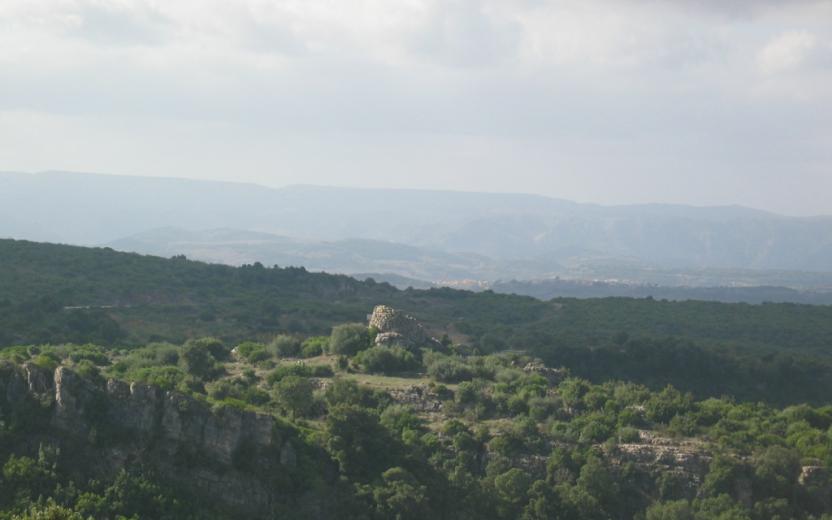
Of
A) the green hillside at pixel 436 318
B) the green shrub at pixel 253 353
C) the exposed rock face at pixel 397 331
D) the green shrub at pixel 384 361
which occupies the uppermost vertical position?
the exposed rock face at pixel 397 331

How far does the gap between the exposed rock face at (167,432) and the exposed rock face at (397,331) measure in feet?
49.3

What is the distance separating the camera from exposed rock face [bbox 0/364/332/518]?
25031 millimetres

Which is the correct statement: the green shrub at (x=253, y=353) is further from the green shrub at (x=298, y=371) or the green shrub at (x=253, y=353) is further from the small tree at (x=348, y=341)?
the small tree at (x=348, y=341)

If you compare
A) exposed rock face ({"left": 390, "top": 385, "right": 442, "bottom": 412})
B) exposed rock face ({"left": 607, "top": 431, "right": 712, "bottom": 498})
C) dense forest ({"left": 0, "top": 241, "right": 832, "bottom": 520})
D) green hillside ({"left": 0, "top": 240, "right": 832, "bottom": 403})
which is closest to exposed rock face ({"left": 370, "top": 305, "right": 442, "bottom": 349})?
dense forest ({"left": 0, "top": 241, "right": 832, "bottom": 520})

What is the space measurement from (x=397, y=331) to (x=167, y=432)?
17748 millimetres

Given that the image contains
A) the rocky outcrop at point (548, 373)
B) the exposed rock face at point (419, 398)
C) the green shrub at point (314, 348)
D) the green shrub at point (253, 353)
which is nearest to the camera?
the exposed rock face at point (419, 398)

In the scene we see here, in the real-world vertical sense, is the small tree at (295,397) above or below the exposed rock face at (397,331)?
below

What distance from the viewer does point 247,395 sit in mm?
31891

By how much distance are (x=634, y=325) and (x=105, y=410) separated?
2348 inches

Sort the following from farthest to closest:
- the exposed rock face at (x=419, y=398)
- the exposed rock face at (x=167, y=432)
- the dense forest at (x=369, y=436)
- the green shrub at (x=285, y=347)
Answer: the green shrub at (x=285, y=347) < the exposed rock face at (x=419, y=398) < the exposed rock face at (x=167, y=432) < the dense forest at (x=369, y=436)

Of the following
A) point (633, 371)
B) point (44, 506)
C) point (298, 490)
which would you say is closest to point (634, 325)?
point (633, 371)

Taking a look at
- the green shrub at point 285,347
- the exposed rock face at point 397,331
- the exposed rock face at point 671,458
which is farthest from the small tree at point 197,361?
the exposed rock face at point 671,458

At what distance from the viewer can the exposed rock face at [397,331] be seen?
41.4 m

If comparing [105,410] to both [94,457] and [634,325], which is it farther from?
[634,325]
